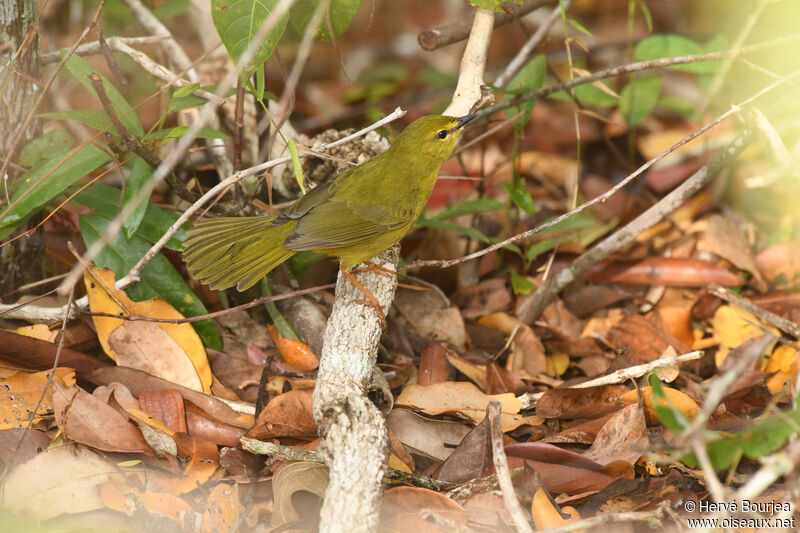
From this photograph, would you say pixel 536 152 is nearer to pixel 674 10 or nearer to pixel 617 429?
pixel 674 10

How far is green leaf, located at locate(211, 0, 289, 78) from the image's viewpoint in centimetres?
261

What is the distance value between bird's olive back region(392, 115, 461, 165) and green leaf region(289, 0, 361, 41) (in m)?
0.56

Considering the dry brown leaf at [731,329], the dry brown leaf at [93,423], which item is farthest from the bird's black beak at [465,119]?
the dry brown leaf at [93,423]

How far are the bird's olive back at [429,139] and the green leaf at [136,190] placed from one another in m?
1.16

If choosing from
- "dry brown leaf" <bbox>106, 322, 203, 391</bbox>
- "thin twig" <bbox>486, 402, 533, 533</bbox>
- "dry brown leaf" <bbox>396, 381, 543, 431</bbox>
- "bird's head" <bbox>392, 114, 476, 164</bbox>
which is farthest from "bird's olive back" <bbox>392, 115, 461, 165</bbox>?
"thin twig" <bbox>486, 402, 533, 533</bbox>

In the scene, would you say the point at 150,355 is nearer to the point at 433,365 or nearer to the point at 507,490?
the point at 433,365

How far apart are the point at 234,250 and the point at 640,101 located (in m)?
2.66

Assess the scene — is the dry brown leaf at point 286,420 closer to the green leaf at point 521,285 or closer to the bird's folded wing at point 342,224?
the bird's folded wing at point 342,224

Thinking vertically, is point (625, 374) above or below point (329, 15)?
below

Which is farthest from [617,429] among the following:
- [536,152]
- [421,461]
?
[536,152]

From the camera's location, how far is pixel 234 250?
319 cm

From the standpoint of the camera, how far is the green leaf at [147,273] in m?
3.14

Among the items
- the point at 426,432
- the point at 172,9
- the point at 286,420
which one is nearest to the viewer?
the point at 286,420

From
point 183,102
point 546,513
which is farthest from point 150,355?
point 546,513
